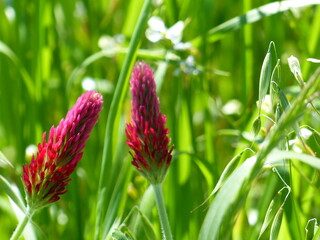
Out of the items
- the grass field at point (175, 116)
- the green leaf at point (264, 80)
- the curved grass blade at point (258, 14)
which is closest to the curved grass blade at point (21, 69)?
the grass field at point (175, 116)

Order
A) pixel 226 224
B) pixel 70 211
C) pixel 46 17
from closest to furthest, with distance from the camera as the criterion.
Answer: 1. pixel 226 224
2. pixel 70 211
3. pixel 46 17

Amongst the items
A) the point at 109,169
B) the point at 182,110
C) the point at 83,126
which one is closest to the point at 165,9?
the point at 182,110

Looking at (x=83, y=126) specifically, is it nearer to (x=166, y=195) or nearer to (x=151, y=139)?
(x=151, y=139)

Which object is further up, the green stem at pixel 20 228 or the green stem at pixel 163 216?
the green stem at pixel 20 228

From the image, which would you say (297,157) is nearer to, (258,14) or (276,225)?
(276,225)

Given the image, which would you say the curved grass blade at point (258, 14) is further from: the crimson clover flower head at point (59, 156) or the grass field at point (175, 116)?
the crimson clover flower head at point (59, 156)

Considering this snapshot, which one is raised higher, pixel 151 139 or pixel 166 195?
pixel 151 139
